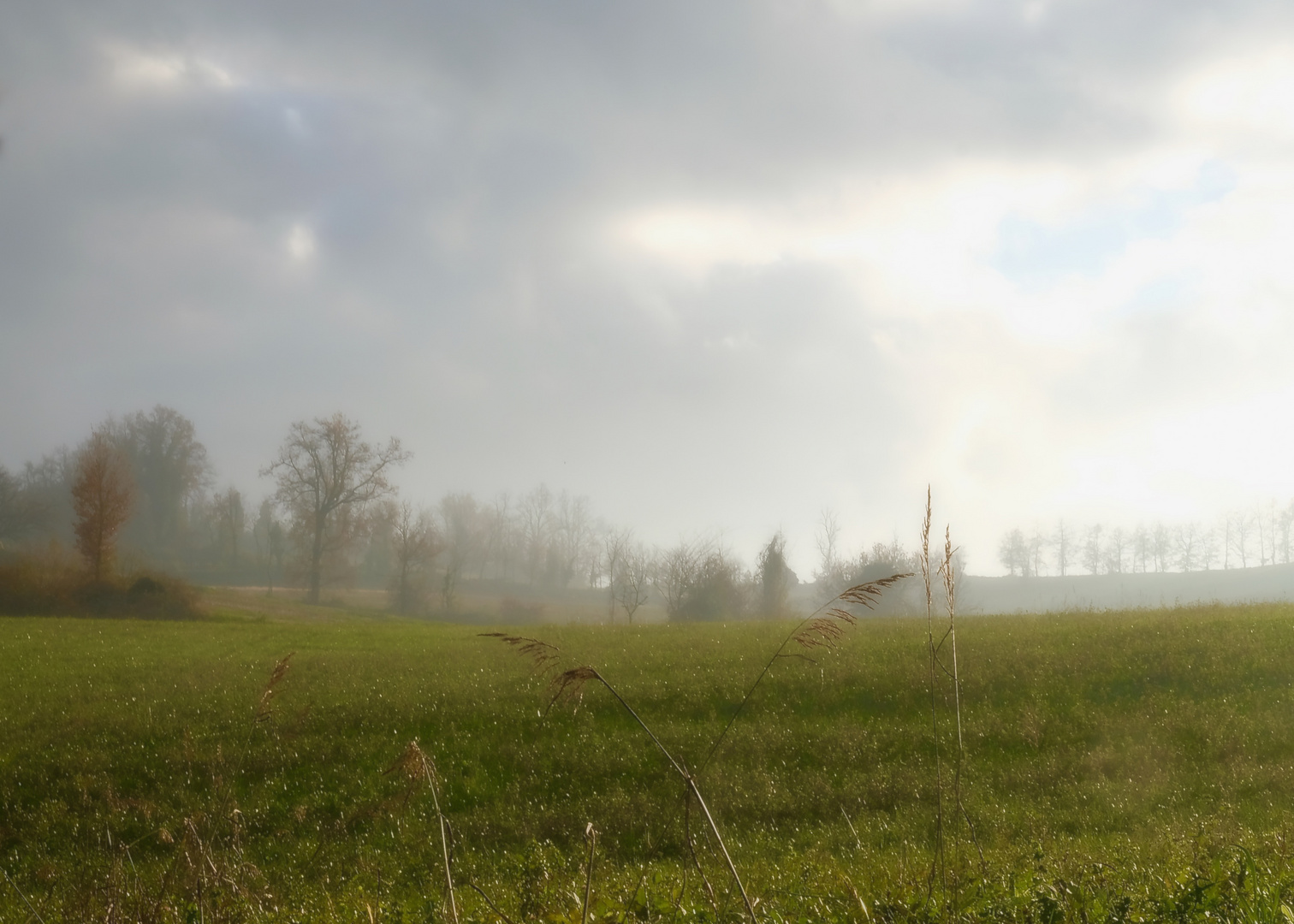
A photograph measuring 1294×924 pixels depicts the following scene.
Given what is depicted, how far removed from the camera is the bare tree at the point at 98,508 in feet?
183

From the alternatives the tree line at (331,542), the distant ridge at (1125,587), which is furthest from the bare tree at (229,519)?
the distant ridge at (1125,587)

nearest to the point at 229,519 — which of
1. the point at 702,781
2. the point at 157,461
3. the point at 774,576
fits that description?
the point at 157,461

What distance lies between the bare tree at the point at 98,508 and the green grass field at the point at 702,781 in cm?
3684

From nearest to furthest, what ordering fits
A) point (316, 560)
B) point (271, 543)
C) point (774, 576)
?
point (774, 576)
point (316, 560)
point (271, 543)

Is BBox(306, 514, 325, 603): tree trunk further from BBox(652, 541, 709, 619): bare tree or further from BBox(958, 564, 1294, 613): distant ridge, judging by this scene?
BBox(958, 564, 1294, 613): distant ridge

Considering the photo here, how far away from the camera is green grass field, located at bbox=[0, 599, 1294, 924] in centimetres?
654

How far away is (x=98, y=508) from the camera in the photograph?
57031mm

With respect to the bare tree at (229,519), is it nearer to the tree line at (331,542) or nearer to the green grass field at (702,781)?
the tree line at (331,542)

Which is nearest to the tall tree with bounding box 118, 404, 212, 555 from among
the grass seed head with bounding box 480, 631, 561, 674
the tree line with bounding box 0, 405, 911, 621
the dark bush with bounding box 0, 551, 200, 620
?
the tree line with bounding box 0, 405, 911, 621

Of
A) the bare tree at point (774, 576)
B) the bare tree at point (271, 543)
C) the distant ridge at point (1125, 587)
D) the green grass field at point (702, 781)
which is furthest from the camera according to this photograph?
the distant ridge at point (1125, 587)

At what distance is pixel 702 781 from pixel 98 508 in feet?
198

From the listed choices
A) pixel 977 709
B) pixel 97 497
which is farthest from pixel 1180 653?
pixel 97 497

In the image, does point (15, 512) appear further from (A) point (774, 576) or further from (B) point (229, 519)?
(A) point (774, 576)

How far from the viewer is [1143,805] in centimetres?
1270
